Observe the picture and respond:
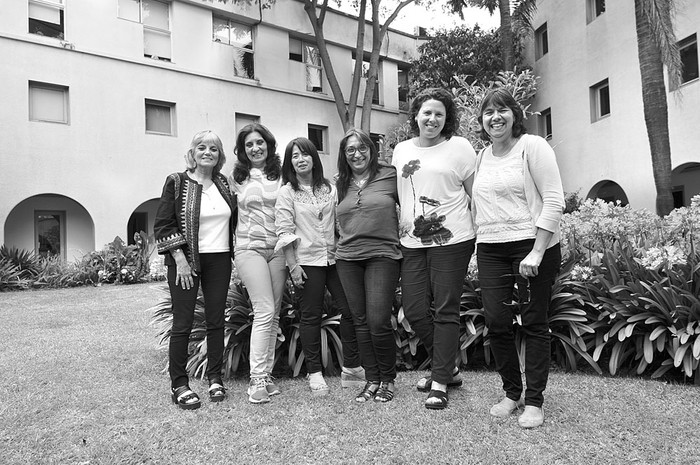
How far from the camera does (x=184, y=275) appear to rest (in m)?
3.42

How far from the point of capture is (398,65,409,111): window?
2017 cm

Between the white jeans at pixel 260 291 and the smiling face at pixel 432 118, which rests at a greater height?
the smiling face at pixel 432 118

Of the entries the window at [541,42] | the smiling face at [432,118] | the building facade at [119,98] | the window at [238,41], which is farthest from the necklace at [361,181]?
the window at [541,42]

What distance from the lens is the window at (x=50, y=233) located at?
528 inches

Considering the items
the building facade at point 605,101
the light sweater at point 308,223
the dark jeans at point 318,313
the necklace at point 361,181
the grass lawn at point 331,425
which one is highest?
the building facade at point 605,101

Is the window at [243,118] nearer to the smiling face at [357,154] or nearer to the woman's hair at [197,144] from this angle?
the woman's hair at [197,144]

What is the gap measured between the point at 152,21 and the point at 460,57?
33.4 feet

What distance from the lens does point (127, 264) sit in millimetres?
12422

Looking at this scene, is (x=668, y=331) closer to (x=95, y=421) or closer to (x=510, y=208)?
(x=510, y=208)

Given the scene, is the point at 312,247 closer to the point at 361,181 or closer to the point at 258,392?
the point at 361,181

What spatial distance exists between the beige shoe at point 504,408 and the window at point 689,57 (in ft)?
37.6

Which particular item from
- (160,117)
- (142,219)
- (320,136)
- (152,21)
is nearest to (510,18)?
(320,136)

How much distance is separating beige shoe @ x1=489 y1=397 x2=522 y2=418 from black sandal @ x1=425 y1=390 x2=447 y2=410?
31 centimetres

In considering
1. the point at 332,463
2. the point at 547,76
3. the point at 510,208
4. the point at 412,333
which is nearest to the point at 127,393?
the point at 332,463
